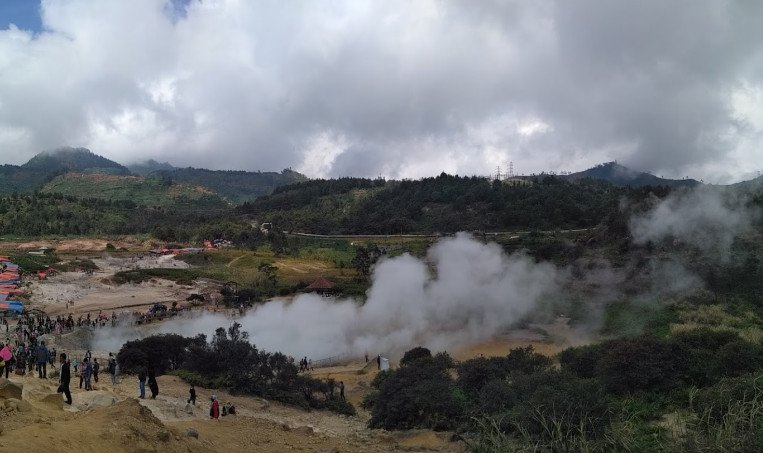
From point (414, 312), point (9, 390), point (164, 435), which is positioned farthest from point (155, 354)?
point (164, 435)

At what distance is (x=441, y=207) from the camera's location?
360ft

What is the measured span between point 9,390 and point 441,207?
100886 millimetres

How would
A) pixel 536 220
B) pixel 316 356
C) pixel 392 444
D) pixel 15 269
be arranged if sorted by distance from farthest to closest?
pixel 536 220 → pixel 15 269 → pixel 316 356 → pixel 392 444

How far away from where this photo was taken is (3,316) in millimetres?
38656

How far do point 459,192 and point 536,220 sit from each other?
3425cm

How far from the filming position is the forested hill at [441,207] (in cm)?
8606

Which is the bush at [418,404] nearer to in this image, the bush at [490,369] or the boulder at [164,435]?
the bush at [490,369]

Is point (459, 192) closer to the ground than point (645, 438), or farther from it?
farther from it

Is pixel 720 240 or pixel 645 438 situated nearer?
pixel 645 438

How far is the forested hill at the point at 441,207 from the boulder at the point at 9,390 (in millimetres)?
70000

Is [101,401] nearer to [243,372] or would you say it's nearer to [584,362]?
[243,372]

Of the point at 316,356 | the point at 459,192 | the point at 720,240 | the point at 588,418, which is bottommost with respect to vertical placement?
the point at 316,356

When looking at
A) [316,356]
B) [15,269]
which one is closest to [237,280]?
[15,269]

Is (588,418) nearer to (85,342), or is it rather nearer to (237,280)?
(85,342)
